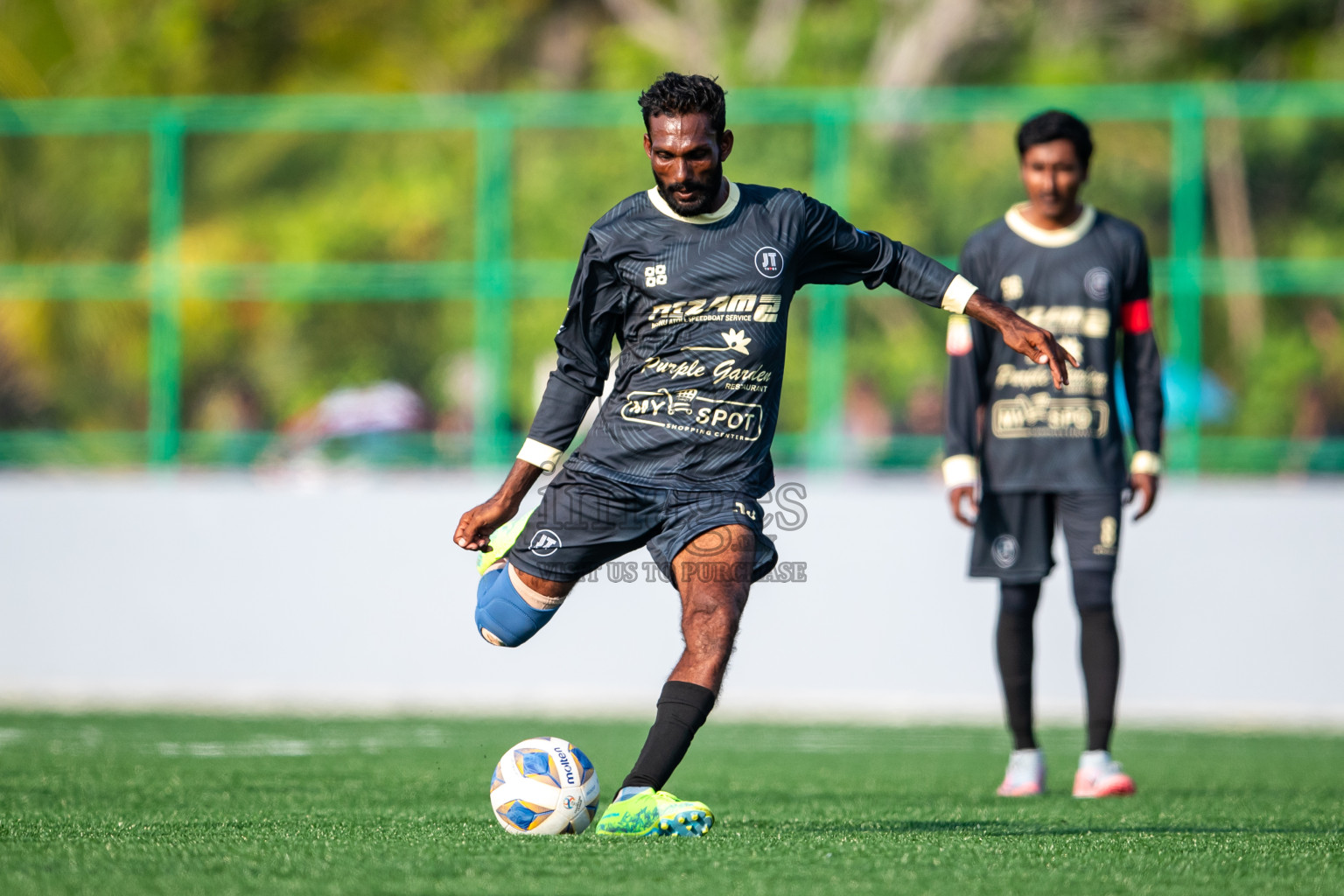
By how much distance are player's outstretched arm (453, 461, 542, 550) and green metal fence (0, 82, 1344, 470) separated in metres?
5.83

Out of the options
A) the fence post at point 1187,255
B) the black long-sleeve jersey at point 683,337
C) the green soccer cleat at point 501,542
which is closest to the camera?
the black long-sleeve jersey at point 683,337

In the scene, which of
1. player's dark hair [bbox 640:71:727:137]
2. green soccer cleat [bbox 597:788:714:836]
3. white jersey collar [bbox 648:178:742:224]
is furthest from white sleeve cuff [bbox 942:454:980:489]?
green soccer cleat [bbox 597:788:714:836]

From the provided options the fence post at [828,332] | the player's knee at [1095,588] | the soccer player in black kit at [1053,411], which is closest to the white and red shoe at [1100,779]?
the soccer player in black kit at [1053,411]

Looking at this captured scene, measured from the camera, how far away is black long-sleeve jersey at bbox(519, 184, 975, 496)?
191 inches

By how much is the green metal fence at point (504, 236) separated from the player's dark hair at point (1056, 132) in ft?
14.0

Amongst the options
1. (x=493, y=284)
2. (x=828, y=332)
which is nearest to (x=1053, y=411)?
(x=828, y=332)

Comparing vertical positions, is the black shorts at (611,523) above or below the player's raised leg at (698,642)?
above

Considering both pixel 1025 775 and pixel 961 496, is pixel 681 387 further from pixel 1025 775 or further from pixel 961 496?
pixel 1025 775

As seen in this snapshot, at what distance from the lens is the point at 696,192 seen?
4793mm

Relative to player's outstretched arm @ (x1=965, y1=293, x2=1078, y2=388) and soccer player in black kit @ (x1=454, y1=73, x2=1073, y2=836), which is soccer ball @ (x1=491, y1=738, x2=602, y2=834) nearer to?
soccer player in black kit @ (x1=454, y1=73, x2=1073, y2=836)

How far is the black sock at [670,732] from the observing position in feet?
15.1

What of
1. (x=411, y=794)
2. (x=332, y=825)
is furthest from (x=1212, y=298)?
(x=332, y=825)

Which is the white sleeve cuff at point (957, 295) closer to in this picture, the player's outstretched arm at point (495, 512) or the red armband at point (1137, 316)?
the player's outstretched arm at point (495, 512)

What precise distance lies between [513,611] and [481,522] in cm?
30
